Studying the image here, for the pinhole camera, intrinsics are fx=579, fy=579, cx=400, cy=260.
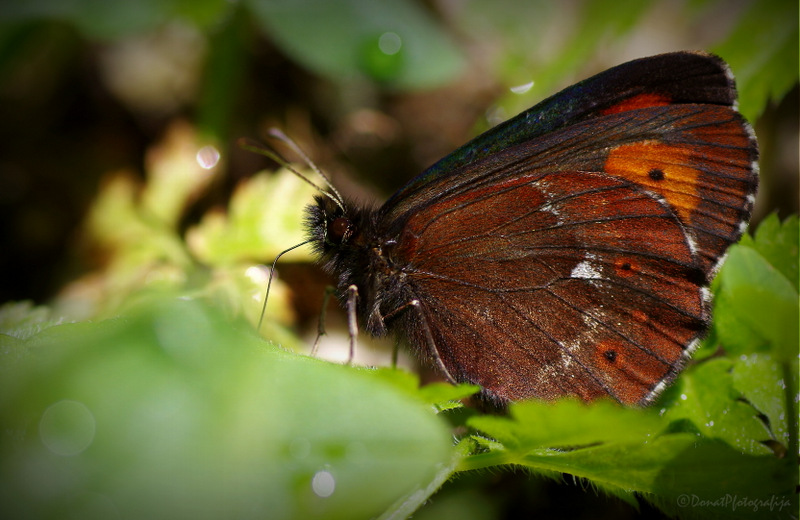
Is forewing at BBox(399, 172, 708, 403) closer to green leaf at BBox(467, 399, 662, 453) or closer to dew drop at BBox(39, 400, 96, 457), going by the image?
green leaf at BBox(467, 399, 662, 453)

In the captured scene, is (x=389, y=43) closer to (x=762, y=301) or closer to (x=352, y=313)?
(x=352, y=313)

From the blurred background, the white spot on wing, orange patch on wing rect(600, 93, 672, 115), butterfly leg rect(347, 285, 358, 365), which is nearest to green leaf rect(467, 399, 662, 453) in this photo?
butterfly leg rect(347, 285, 358, 365)

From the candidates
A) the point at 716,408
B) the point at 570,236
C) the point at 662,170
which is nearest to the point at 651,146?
the point at 662,170

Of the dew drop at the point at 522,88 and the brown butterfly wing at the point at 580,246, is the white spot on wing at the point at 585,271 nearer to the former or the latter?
the brown butterfly wing at the point at 580,246

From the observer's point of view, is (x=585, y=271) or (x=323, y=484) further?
(x=585, y=271)

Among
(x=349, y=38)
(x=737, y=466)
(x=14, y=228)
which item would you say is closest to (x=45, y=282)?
(x=14, y=228)

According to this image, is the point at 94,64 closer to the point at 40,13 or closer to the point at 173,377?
the point at 40,13
